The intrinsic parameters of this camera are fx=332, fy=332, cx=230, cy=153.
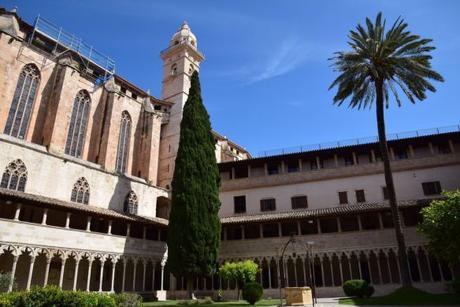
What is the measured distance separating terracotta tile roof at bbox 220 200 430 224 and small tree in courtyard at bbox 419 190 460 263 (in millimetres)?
5044

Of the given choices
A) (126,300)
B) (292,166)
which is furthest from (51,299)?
(292,166)

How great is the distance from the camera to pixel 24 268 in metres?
22.6

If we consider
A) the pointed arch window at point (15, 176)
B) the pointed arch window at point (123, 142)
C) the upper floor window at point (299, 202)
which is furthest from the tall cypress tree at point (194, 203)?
the pointed arch window at point (15, 176)

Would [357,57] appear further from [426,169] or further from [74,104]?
[74,104]

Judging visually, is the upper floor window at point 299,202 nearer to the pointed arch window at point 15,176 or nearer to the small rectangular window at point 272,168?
the small rectangular window at point 272,168

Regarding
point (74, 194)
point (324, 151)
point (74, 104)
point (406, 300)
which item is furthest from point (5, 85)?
point (406, 300)

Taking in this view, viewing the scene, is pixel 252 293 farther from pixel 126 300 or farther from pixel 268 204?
pixel 268 204

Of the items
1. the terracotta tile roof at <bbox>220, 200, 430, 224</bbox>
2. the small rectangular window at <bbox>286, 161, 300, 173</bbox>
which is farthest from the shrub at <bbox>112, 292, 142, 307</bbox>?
the small rectangular window at <bbox>286, 161, 300, 173</bbox>

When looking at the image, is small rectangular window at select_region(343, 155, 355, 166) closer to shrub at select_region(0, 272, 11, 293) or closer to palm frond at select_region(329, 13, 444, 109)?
palm frond at select_region(329, 13, 444, 109)

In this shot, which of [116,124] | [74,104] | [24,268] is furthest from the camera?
[116,124]

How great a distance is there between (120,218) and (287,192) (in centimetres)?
1607

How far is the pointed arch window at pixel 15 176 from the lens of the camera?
2258 centimetres

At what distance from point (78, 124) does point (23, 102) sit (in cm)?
514

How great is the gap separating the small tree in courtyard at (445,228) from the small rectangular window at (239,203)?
17.0 m
